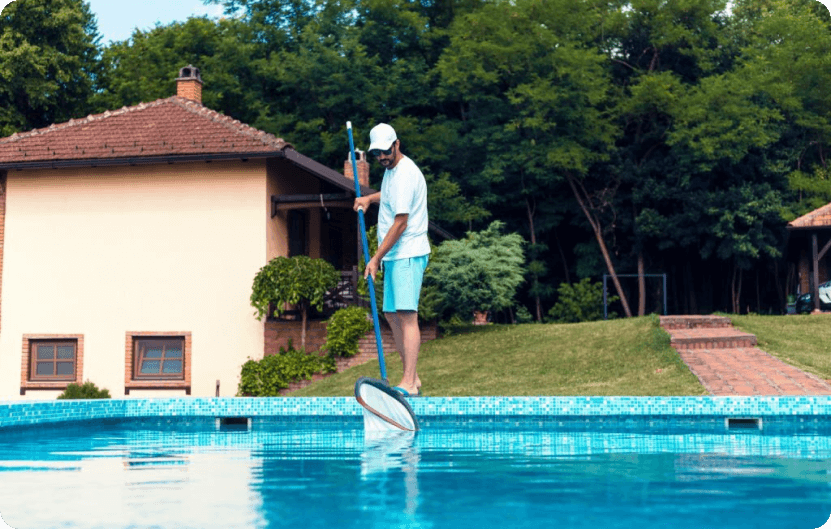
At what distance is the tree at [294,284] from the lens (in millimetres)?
19266

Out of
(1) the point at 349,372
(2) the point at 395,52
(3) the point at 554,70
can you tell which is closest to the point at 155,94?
(2) the point at 395,52

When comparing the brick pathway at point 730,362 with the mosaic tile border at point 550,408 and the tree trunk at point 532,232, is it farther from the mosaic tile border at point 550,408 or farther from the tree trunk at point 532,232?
the tree trunk at point 532,232

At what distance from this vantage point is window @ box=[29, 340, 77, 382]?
2083cm

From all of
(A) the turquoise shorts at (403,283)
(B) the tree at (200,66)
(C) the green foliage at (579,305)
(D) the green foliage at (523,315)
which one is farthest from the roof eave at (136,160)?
(D) the green foliage at (523,315)

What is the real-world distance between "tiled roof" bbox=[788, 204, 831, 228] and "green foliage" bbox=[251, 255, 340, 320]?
15419 millimetres

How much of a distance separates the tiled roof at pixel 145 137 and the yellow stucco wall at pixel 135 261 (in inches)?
23.4

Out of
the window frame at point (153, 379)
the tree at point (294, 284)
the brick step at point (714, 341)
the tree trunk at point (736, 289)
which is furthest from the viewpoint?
the tree trunk at point (736, 289)

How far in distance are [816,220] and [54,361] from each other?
21000mm

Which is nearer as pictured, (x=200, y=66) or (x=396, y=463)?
(x=396, y=463)

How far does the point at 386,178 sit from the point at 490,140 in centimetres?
2316

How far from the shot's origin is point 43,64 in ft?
106

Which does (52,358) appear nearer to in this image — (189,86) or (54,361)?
(54,361)

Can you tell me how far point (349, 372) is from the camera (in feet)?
59.7

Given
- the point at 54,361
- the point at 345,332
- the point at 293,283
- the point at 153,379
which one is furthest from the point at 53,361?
the point at 345,332
